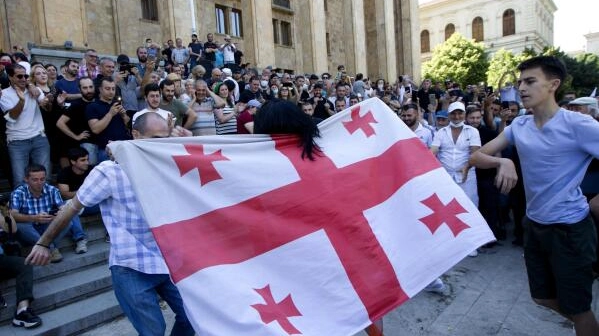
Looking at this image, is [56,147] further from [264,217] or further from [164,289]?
[264,217]

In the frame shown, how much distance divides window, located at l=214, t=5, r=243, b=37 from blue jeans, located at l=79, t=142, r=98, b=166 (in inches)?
803

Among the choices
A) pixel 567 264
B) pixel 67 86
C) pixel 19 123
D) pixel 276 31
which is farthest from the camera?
pixel 276 31

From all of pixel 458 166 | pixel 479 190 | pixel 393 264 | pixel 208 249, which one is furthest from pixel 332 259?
pixel 479 190

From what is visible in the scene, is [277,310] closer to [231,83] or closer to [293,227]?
[293,227]

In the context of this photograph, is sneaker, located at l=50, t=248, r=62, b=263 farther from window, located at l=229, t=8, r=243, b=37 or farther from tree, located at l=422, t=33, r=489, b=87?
tree, located at l=422, t=33, r=489, b=87

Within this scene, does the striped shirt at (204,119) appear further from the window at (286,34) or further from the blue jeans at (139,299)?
the window at (286,34)

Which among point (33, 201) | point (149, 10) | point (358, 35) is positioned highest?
point (149, 10)

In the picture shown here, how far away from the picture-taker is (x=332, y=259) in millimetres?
2582

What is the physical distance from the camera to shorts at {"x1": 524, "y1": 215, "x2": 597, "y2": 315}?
112 inches

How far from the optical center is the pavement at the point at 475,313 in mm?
4027

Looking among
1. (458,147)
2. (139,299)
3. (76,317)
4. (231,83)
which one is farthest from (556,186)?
(231,83)

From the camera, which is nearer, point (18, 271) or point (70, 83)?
point (18, 271)

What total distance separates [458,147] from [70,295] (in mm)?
4971

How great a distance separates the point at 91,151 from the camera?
632cm
